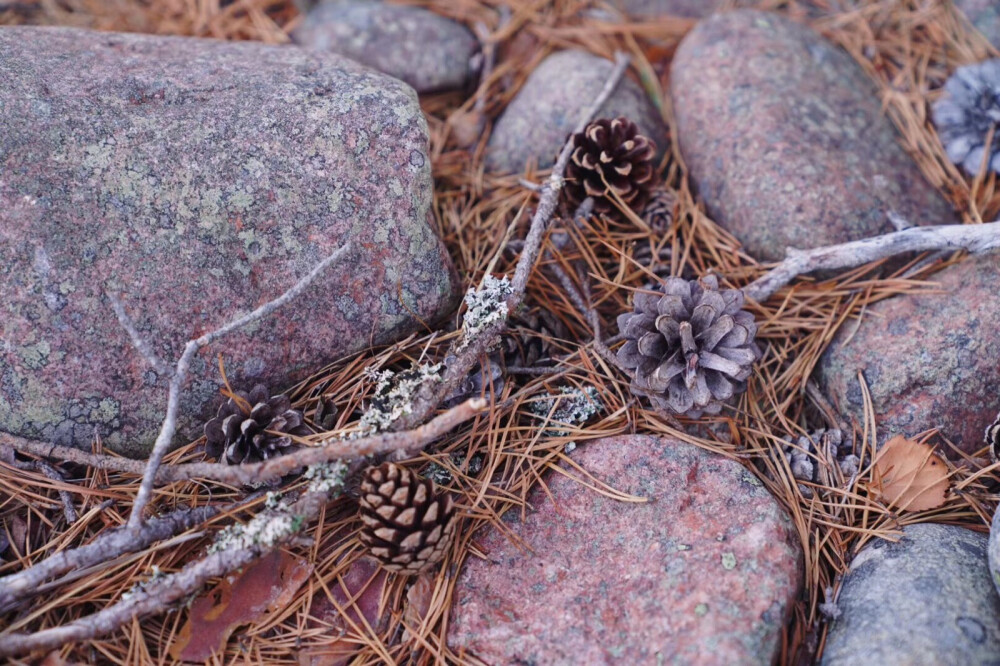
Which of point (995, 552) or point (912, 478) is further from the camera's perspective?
point (912, 478)

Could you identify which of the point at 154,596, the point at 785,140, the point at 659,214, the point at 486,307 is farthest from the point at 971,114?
the point at 154,596

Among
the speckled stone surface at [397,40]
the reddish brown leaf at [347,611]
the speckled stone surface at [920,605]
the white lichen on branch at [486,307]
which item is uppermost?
the speckled stone surface at [397,40]

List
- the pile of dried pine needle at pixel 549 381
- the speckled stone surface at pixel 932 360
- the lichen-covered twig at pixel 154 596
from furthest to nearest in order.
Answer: the speckled stone surface at pixel 932 360
the pile of dried pine needle at pixel 549 381
the lichen-covered twig at pixel 154 596

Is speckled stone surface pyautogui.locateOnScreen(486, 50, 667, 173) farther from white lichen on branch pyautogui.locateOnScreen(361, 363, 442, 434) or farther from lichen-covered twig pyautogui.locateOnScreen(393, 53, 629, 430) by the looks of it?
white lichen on branch pyautogui.locateOnScreen(361, 363, 442, 434)

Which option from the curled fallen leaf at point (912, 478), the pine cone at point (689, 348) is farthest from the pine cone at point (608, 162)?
the curled fallen leaf at point (912, 478)

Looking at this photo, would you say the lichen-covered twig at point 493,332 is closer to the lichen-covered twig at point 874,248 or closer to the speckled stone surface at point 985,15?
the lichen-covered twig at point 874,248

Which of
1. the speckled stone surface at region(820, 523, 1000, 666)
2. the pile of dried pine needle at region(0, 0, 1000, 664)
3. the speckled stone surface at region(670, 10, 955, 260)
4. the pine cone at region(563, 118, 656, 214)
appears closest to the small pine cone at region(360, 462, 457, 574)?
the pile of dried pine needle at region(0, 0, 1000, 664)

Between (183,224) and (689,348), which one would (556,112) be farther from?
(183,224)
